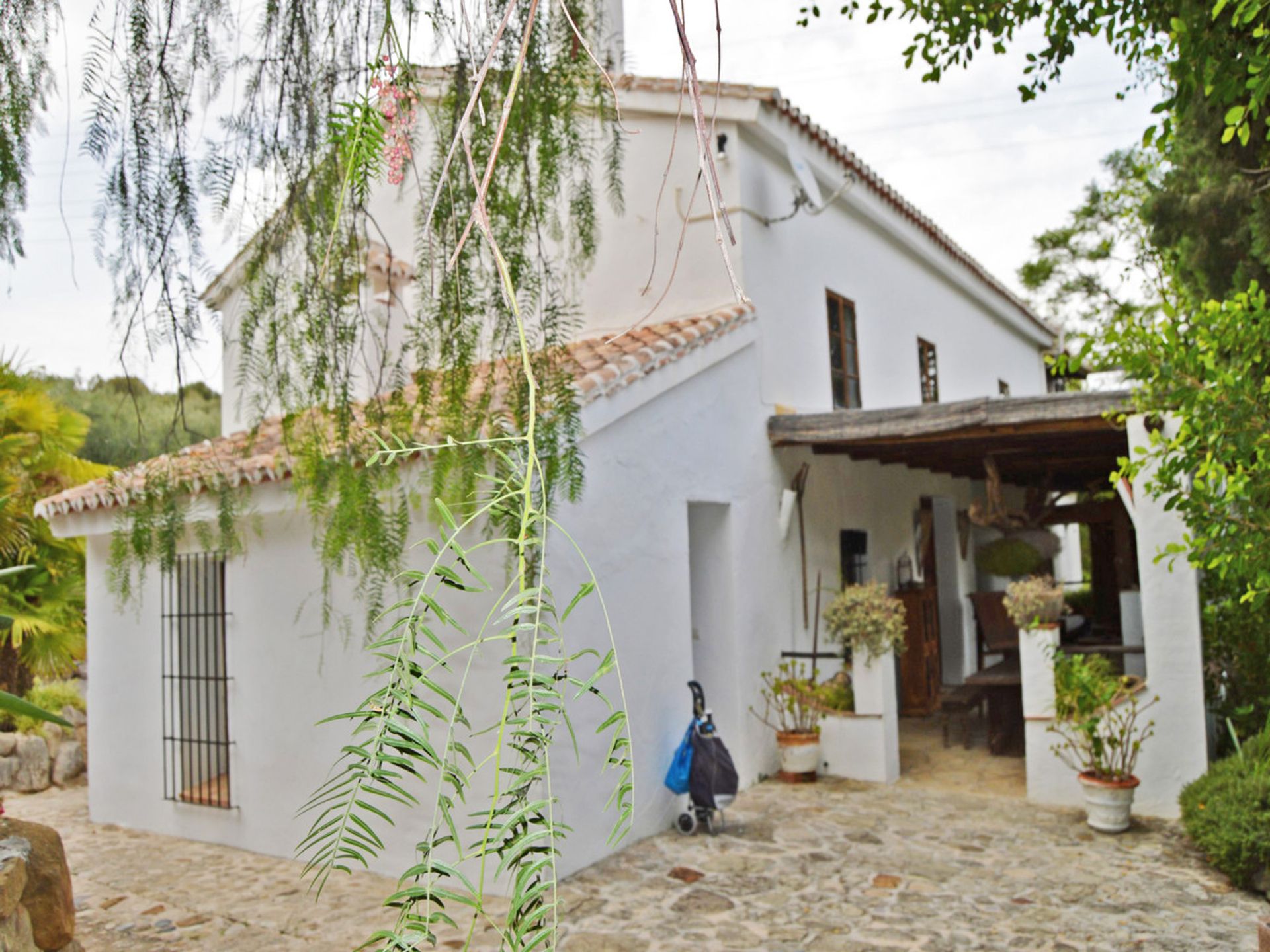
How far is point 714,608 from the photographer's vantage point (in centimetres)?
759

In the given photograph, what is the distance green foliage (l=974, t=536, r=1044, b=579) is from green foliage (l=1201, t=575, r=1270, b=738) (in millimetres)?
2564

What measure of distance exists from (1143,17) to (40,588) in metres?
9.18

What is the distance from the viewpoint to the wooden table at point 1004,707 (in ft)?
27.4

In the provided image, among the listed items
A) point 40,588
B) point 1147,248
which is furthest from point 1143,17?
point 1147,248

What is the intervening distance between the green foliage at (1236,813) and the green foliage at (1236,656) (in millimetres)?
686

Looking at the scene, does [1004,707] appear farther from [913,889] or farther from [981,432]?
[913,889]

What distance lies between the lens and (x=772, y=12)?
9.30 ft

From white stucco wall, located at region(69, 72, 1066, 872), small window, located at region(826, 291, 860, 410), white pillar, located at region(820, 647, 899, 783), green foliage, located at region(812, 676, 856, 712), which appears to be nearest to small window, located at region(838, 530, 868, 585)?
white stucco wall, located at region(69, 72, 1066, 872)

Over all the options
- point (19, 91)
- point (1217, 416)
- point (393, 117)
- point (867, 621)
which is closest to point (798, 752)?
point (867, 621)

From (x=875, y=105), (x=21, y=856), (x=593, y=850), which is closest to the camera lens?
(x=21, y=856)

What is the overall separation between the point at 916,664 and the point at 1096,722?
4.04 m

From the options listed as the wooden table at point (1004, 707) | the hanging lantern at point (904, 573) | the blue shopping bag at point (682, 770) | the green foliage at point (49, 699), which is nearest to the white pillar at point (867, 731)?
the wooden table at point (1004, 707)

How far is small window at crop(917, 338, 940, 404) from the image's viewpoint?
465 inches

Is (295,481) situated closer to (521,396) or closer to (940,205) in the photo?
(521,396)
